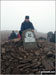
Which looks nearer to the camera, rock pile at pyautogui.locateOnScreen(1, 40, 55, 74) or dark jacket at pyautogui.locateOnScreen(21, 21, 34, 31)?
rock pile at pyautogui.locateOnScreen(1, 40, 55, 74)

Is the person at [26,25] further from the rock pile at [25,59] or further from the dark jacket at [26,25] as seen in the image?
the rock pile at [25,59]

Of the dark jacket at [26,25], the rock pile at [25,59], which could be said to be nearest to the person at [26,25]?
the dark jacket at [26,25]

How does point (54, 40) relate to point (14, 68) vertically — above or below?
above

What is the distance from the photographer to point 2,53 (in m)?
9.34

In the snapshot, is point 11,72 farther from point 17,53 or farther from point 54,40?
point 54,40

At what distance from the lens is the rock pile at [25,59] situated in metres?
8.57

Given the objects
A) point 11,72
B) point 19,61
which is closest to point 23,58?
point 19,61

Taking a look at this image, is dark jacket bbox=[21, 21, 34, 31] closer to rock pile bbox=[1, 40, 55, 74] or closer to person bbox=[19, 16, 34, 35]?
person bbox=[19, 16, 34, 35]

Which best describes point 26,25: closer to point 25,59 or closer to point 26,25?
point 26,25

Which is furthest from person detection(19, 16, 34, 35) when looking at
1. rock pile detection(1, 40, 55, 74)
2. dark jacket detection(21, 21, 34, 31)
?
rock pile detection(1, 40, 55, 74)

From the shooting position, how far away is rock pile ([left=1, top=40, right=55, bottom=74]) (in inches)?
337

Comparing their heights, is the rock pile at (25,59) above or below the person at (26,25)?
below

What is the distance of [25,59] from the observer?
9.00m

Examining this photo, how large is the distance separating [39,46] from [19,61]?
4.85 feet
